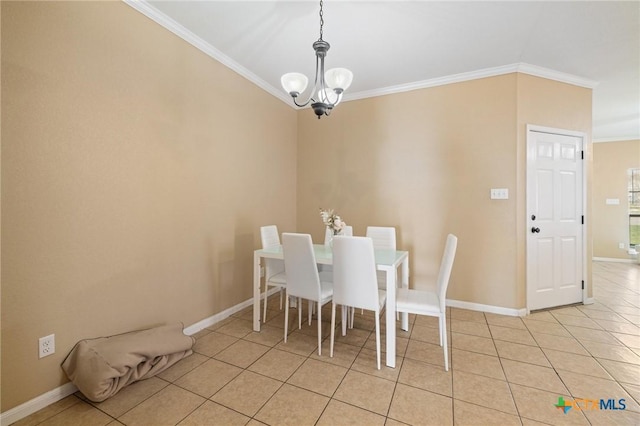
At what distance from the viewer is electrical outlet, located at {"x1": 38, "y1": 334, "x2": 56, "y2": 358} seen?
5.09ft

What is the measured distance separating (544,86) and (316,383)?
3829mm

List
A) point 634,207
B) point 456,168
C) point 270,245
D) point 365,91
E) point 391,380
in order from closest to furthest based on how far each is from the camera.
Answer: point 391,380, point 270,245, point 456,168, point 365,91, point 634,207

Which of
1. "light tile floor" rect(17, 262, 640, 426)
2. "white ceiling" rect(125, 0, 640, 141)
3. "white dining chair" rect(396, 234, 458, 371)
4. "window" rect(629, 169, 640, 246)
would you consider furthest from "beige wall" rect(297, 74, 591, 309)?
"window" rect(629, 169, 640, 246)

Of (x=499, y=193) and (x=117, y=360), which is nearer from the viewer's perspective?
(x=117, y=360)

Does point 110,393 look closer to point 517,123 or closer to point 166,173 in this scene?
point 166,173

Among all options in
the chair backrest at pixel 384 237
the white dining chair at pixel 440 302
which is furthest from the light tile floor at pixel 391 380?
the chair backrest at pixel 384 237

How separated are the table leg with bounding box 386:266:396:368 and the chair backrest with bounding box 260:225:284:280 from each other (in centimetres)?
131

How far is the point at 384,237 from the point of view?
2.92 meters

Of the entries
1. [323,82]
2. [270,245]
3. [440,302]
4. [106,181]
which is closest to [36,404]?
[106,181]

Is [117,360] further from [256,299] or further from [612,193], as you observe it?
[612,193]

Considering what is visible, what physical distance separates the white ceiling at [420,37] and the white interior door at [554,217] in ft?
2.43

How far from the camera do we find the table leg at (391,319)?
1.96m

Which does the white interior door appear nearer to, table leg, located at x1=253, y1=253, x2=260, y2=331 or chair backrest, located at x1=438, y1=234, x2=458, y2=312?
chair backrest, located at x1=438, y1=234, x2=458, y2=312

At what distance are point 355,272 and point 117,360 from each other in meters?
1.64
